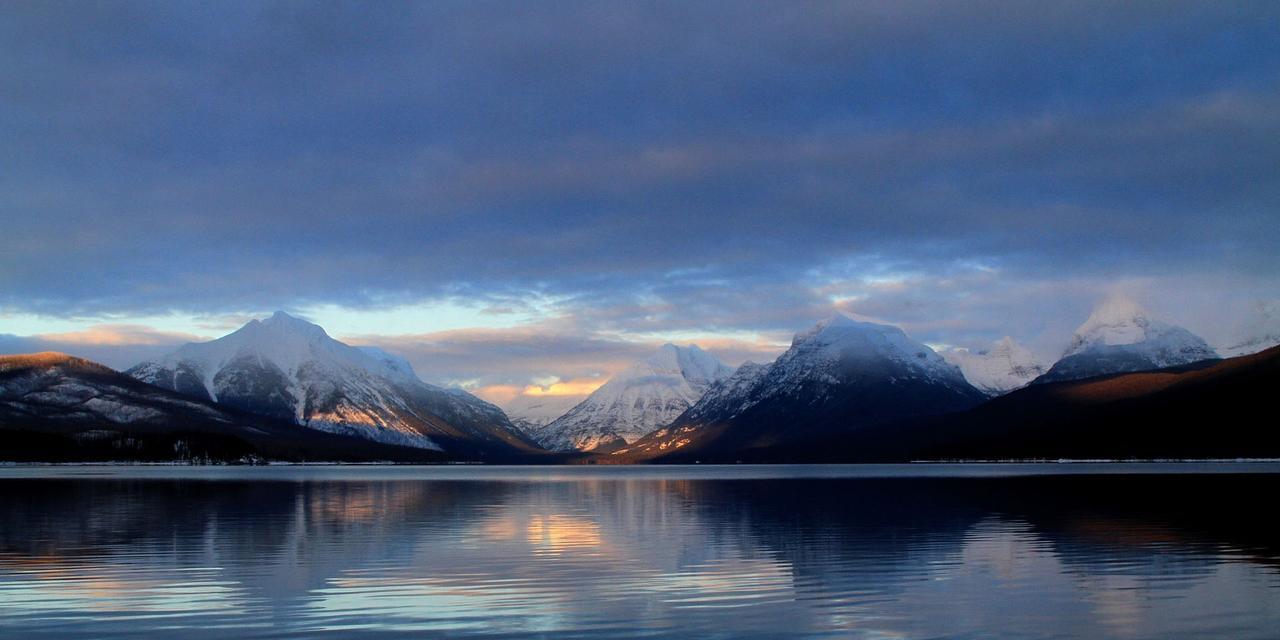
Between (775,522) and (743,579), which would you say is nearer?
(743,579)

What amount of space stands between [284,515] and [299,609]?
52944mm

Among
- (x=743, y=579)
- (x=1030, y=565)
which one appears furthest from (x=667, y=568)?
(x=1030, y=565)

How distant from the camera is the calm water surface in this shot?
1340 inches

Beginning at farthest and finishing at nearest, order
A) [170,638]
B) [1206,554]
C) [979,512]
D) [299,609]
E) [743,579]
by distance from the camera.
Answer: [979,512] → [1206,554] → [743,579] → [299,609] → [170,638]

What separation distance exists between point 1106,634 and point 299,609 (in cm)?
2463

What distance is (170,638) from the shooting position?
31844 millimetres

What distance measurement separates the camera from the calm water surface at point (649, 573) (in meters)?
34.0

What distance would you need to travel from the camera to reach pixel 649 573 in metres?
47.2

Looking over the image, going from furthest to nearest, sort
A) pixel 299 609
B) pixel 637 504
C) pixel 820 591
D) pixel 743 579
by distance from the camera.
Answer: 1. pixel 637 504
2. pixel 743 579
3. pixel 820 591
4. pixel 299 609

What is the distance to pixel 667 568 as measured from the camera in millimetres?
48969

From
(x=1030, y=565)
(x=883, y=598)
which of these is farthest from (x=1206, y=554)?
(x=883, y=598)

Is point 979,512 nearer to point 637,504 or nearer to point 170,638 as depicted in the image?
point 637,504

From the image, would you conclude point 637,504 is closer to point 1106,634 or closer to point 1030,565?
point 1030,565

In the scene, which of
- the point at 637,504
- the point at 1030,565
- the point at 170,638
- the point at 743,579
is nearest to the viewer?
the point at 170,638
